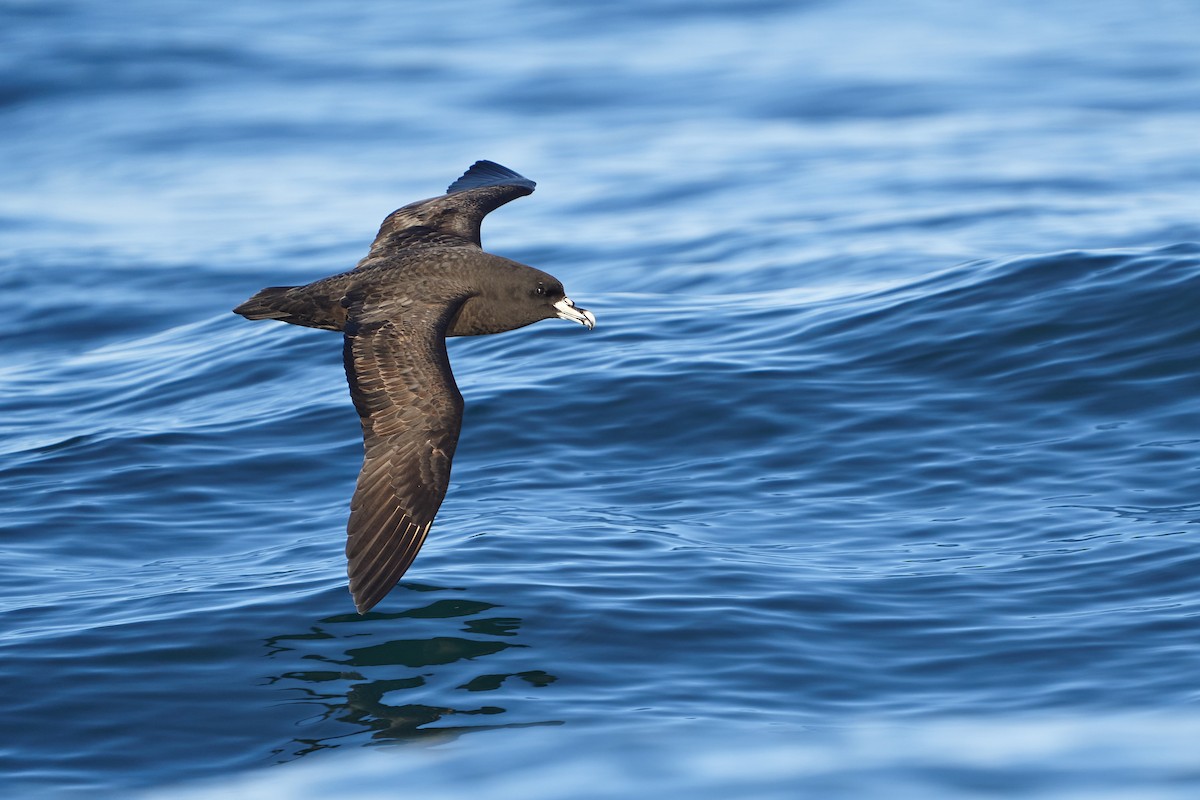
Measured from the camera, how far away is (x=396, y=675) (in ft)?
26.5

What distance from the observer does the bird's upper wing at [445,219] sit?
393 inches

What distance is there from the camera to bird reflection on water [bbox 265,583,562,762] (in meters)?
7.63

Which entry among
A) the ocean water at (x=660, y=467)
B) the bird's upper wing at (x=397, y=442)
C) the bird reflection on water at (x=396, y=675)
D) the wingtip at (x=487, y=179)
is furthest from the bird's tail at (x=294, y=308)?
the wingtip at (x=487, y=179)

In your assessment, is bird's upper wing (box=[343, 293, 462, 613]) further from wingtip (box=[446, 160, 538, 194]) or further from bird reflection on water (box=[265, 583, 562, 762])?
wingtip (box=[446, 160, 538, 194])

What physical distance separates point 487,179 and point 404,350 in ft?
13.2

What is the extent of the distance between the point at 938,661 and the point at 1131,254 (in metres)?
6.78

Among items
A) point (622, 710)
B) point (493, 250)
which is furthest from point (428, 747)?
point (493, 250)

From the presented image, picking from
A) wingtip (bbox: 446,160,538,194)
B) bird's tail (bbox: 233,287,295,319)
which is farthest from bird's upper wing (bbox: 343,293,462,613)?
wingtip (bbox: 446,160,538,194)

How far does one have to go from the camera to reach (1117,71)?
924 inches

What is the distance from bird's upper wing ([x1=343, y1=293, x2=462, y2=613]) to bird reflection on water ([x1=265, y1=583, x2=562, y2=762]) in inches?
Answer: 23.1

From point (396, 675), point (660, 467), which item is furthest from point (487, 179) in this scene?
point (396, 675)

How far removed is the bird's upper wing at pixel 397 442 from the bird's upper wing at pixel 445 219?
52.4 inches

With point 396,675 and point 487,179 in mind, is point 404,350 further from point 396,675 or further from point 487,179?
point 487,179

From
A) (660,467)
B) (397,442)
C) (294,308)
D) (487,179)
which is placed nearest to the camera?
(397,442)
